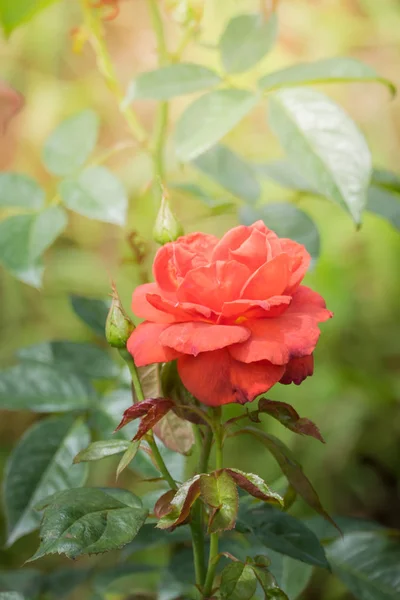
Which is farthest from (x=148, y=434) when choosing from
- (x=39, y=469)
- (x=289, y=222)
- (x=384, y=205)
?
(x=384, y=205)

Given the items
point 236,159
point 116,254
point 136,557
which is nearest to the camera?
point 236,159

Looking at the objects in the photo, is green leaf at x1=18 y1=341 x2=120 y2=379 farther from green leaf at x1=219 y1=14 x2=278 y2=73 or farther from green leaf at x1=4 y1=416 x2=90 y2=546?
green leaf at x1=219 y1=14 x2=278 y2=73

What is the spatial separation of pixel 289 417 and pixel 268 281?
0.10 m

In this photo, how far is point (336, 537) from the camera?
0.71 meters

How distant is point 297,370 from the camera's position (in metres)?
0.48

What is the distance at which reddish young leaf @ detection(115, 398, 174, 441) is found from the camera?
1.56ft

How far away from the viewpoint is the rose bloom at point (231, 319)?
0.46 metres

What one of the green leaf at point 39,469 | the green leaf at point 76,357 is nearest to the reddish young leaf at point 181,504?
the green leaf at point 39,469

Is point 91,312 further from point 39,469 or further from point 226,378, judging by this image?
point 226,378

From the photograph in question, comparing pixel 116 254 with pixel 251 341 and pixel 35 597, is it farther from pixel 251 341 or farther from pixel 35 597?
pixel 251 341

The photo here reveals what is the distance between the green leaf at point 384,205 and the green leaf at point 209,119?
22 cm

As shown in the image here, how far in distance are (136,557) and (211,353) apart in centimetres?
131

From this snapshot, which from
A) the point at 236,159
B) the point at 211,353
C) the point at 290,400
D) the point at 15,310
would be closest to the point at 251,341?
the point at 211,353

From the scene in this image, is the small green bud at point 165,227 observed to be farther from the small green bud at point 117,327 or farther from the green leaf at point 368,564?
the green leaf at point 368,564
